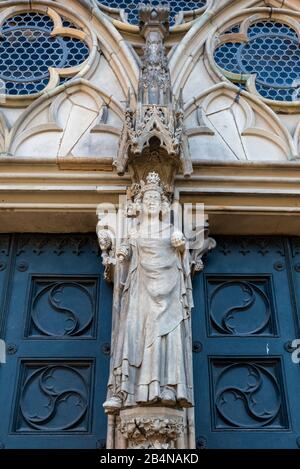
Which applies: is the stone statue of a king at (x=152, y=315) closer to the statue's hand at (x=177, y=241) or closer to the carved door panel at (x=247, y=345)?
the statue's hand at (x=177, y=241)

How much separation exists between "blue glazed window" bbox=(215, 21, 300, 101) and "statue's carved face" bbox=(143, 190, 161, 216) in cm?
217

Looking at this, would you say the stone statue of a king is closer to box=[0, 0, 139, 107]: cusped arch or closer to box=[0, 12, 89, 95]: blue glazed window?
box=[0, 0, 139, 107]: cusped arch

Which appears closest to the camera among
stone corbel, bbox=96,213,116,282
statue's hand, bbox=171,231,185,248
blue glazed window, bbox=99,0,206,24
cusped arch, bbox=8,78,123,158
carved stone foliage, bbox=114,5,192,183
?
statue's hand, bbox=171,231,185,248

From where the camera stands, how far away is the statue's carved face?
5.00 meters

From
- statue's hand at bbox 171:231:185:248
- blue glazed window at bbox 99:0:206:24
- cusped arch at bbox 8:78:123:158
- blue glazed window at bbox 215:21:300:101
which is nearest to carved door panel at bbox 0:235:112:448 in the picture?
cusped arch at bbox 8:78:123:158

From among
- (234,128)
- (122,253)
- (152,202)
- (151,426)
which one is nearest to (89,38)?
(234,128)

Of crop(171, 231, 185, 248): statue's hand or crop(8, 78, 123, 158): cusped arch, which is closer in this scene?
crop(171, 231, 185, 248): statue's hand

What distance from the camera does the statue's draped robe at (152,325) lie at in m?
4.16

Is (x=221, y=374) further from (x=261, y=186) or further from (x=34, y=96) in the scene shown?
(x=34, y=96)

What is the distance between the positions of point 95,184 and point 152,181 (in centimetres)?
69

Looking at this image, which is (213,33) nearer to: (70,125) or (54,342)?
(70,125)

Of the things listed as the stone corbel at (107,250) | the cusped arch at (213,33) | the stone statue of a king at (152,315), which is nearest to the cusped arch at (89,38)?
the cusped arch at (213,33)
